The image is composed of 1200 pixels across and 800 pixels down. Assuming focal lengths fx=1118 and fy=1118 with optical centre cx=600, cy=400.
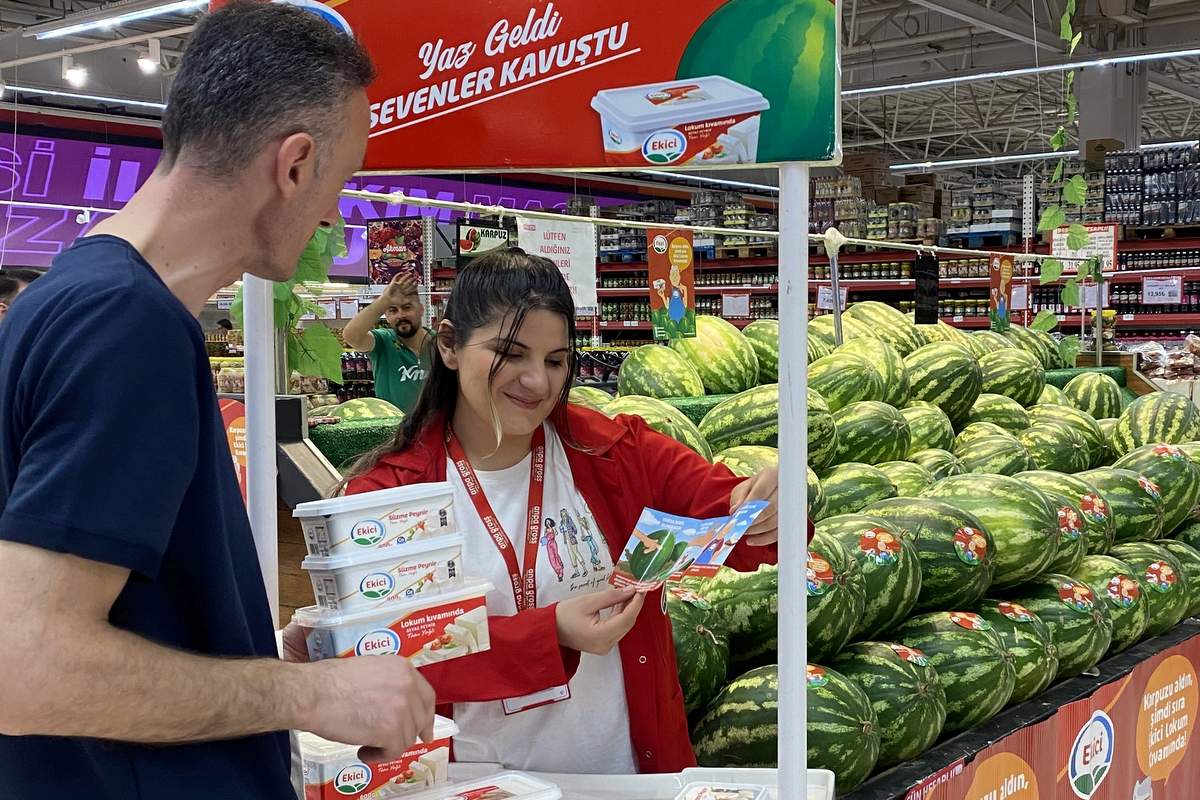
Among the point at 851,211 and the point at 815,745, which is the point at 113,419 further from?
the point at 851,211

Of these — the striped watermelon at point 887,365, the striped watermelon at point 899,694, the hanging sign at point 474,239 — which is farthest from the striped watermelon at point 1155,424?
the hanging sign at point 474,239

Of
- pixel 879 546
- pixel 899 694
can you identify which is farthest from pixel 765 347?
pixel 899 694

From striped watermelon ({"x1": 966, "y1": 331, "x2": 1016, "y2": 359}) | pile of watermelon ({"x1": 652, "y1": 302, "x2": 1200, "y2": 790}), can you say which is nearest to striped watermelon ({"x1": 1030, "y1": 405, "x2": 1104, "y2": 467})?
pile of watermelon ({"x1": 652, "y1": 302, "x2": 1200, "y2": 790})

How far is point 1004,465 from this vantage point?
348 centimetres

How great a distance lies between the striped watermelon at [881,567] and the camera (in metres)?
2.42

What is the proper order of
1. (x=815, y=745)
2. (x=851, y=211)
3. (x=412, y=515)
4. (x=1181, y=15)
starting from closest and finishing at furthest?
(x=412, y=515)
(x=815, y=745)
(x=851, y=211)
(x=1181, y=15)

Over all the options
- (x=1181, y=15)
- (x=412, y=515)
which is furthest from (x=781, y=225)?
(x=1181, y=15)

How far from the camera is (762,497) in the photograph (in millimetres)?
1659

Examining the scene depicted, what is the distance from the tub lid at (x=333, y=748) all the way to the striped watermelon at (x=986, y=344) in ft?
11.4

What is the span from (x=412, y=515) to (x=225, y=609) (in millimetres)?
342

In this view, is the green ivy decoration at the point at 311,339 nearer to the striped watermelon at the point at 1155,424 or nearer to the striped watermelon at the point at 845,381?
the striped watermelon at the point at 845,381

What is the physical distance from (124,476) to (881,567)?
1.87 m

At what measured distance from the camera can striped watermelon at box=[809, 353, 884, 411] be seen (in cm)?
348

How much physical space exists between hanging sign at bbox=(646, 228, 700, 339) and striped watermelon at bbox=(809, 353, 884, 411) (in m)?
0.57
